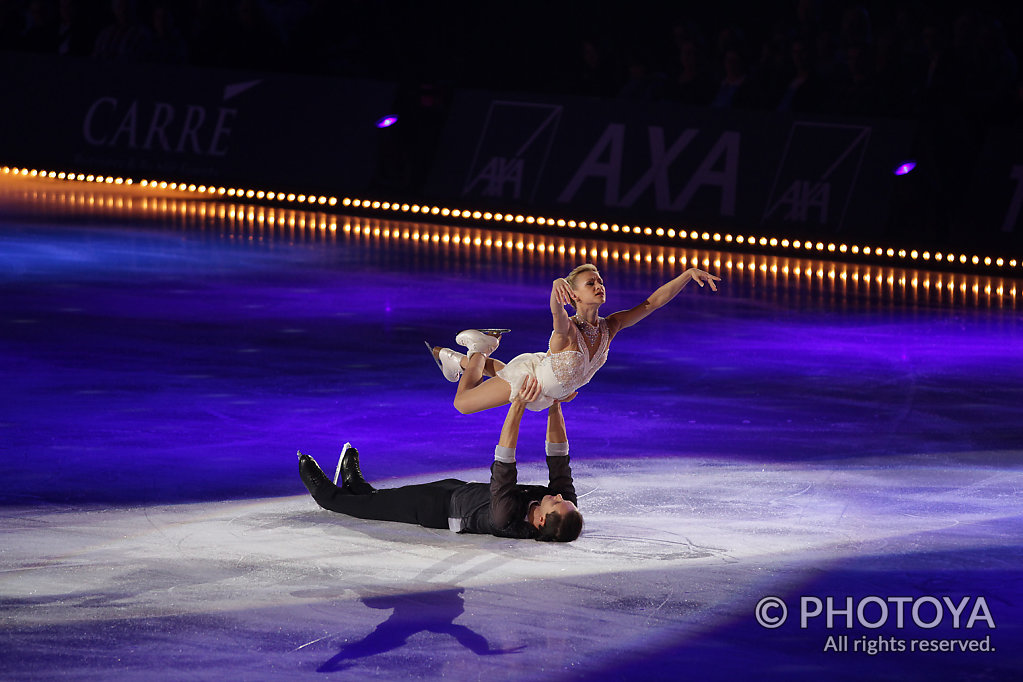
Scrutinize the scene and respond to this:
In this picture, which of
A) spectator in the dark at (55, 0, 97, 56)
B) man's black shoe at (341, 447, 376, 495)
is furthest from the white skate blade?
spectator in the dark at (55, 0, 97, 56)

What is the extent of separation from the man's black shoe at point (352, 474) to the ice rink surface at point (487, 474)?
204 mm

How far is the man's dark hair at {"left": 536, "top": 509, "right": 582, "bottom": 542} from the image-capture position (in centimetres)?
657

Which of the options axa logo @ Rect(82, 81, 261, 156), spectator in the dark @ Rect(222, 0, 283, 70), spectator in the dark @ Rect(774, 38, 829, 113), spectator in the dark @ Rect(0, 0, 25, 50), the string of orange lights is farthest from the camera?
spectator in the dark @ Rect(0, 0, 25, 50)

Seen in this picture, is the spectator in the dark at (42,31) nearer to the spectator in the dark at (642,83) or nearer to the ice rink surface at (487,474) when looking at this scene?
the spectator in the dark at (642,83)

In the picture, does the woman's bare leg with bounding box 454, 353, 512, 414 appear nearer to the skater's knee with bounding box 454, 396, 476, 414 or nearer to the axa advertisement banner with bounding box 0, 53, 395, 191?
the skater's knee with bounding box 454, 396, 476, 414

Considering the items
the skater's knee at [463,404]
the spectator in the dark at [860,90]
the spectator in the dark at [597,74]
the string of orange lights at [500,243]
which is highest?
the spectator in the dark at [597,74]

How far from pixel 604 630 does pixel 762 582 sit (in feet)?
2.73

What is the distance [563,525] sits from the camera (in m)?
6.57

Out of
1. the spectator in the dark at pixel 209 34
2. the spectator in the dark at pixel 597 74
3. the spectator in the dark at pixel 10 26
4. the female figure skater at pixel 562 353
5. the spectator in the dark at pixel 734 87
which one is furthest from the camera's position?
the spectator in the dark at pixel 10 26

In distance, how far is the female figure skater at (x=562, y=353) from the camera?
21.9 ft

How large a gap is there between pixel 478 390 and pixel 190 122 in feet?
47.4

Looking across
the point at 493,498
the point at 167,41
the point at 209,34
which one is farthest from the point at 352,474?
the point at 167,41

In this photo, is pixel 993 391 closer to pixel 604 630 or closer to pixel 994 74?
pixel 604 630

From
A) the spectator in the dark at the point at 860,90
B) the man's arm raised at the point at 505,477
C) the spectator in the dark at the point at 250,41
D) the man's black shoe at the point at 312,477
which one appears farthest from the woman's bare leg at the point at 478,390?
the spectator in the dark at the point at 250,41
